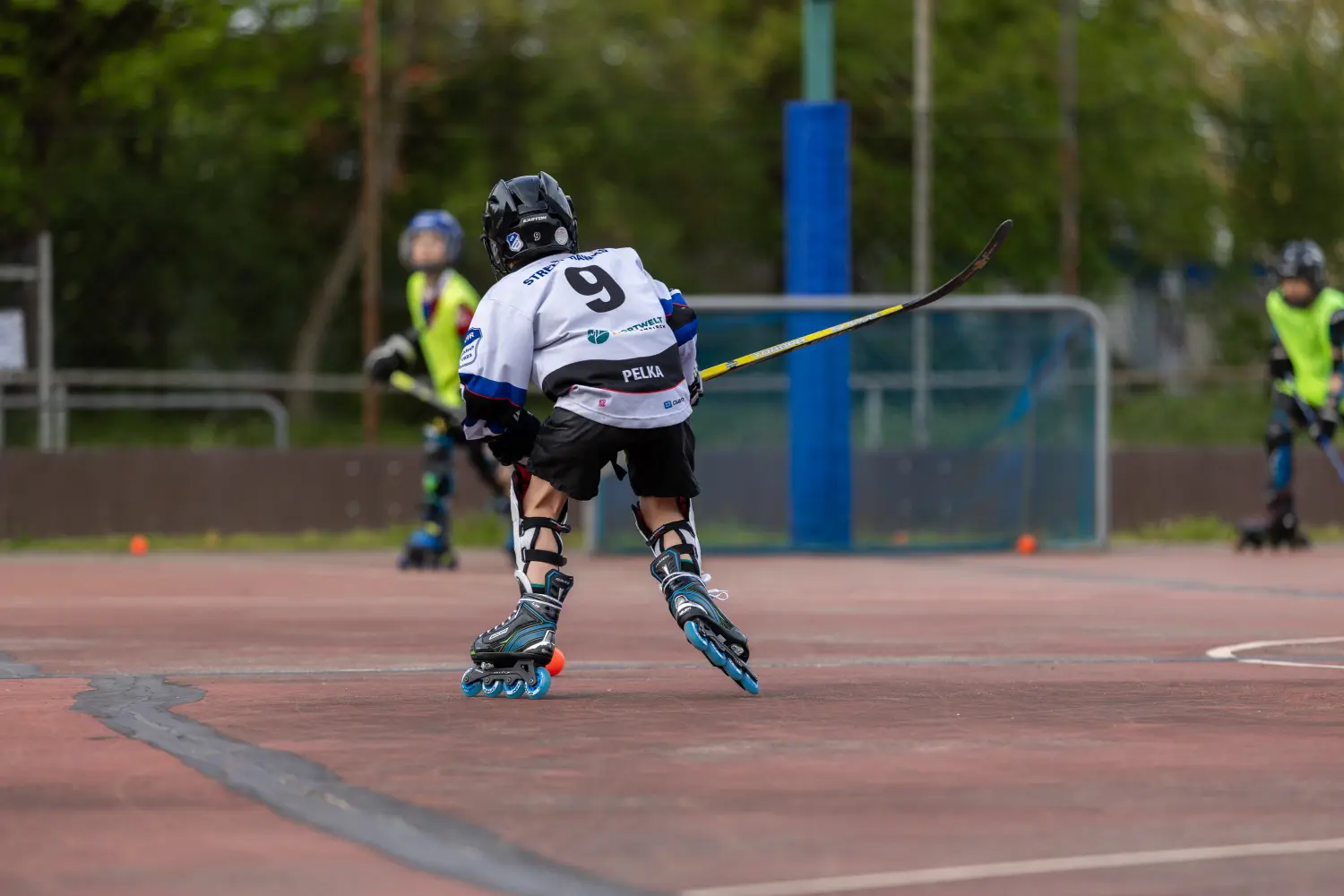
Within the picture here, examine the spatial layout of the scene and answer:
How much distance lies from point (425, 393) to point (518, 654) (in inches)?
316

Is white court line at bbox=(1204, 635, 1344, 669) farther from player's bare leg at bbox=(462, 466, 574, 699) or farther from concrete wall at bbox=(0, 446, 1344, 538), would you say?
concrete wall at bbox=(0, 446, 1344, 538)

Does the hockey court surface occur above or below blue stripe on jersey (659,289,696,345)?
below

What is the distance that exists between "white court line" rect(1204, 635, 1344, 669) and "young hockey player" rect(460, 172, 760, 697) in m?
2.21

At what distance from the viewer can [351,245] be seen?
1390 inches

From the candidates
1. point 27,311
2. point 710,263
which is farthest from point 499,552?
point 710,263

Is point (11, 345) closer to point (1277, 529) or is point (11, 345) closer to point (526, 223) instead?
point (1277, 529)

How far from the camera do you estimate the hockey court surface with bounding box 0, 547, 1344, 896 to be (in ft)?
16.1

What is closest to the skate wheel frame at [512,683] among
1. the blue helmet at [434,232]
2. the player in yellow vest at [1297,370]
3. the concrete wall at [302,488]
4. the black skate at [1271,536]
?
the blue helmet at [434,232]

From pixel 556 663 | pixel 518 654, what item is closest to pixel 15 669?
pixel 556 663

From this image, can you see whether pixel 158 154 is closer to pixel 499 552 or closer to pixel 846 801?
pixel 499 552

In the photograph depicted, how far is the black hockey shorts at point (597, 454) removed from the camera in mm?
8086

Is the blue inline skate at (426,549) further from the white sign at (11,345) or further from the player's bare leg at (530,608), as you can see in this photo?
the player's bare leg at (530,608)

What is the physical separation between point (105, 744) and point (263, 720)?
1.98ft

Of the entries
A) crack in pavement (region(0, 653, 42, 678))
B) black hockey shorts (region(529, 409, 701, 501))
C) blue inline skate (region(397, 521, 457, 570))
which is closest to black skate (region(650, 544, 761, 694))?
black hockey shorts (region(529, 409, 701, 501))
